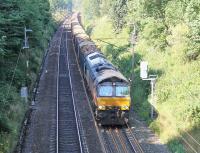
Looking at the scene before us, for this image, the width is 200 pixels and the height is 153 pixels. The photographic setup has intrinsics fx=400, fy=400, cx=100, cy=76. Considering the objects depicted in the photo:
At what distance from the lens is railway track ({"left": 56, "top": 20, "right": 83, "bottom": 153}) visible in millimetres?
23406

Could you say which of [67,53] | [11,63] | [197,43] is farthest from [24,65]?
[67,53]

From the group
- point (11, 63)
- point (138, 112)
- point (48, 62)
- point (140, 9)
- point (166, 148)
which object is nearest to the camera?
point (166, 148)

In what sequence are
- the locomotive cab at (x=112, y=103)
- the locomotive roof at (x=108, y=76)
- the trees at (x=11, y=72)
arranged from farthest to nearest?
the locomotive roof at (x=108, y=76) → the locomotive cab at (x=112, y=103) → the trees at (x=11, y=72)

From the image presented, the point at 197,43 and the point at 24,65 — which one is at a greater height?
the point at 197,43

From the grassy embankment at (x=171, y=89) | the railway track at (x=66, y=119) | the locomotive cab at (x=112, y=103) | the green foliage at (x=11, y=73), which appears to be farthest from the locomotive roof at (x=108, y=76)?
the green foliage at (x=11, y=73)

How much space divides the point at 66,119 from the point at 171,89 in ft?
26.3

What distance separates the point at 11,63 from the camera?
3291 centimetres

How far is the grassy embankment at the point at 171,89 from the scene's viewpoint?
2469 cm

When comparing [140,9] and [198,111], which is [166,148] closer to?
[198,111]

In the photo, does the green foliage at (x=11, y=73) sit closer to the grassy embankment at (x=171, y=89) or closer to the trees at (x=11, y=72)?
the trees at (x=11, y=72)

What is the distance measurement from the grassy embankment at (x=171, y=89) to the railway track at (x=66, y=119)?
5130mm

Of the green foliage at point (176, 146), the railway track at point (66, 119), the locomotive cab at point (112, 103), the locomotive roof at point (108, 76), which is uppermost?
the locomotive roof at point (108, 76)

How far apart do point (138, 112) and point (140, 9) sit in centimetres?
1459

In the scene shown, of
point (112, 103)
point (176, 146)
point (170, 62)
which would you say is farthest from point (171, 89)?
point (176, 146)
